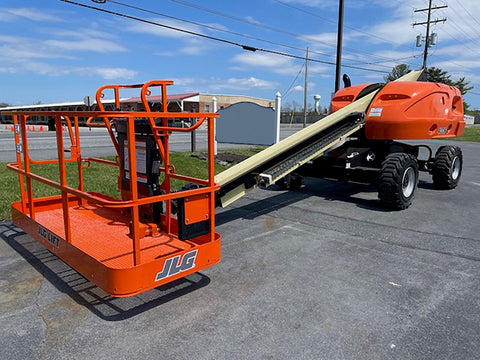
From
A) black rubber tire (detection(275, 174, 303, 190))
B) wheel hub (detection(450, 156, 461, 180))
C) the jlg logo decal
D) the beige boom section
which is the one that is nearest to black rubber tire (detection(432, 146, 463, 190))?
wheel hub (detection(450, 156, 461, 180))

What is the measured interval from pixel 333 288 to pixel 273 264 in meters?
0.84

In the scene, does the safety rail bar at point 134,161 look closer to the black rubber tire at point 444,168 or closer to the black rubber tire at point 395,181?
the black rubber tire at point 395,181

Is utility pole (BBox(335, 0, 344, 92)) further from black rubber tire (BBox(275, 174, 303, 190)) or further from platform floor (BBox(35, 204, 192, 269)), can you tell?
platform floor (BBox(35, 204, 192, 269))

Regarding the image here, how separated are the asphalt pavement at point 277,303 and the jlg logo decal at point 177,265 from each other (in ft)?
1.10

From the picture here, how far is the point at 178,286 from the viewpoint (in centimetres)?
400

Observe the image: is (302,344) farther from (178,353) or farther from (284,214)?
(284,214)

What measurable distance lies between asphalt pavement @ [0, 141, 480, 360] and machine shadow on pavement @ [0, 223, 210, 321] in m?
0.01

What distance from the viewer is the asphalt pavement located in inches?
116

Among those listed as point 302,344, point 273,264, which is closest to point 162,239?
point 273,264

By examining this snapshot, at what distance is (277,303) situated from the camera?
143 inches

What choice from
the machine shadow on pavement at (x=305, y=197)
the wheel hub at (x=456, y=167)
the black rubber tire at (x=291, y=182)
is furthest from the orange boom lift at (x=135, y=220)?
the wheel hub at (x=456, y=167)

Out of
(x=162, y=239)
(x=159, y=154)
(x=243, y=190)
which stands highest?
(x=159, y=154)

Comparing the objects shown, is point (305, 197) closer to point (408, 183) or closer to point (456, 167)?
point (408, 183)

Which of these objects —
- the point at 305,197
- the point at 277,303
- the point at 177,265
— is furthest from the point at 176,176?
the point at 305,197
